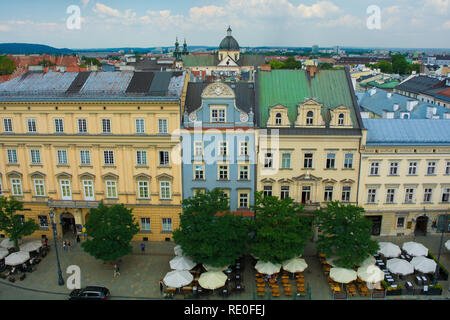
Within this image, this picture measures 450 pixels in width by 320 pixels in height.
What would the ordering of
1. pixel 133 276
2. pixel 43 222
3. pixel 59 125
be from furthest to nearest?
pixel 43 222 → pixel 59 125 → pixel 133 276

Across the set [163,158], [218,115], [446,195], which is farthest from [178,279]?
[446,195]

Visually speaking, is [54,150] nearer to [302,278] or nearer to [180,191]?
[180,191]

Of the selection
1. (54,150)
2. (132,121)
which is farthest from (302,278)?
(54,150)

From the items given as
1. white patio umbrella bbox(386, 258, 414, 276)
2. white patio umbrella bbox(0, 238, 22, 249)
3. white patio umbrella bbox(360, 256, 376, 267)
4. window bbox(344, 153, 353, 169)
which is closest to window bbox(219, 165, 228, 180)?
window bbox(344, 153, 353, 169)

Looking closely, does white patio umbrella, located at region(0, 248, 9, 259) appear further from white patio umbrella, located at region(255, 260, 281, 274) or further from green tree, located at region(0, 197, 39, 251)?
white patio umbrella, located at region(255, 260, 281, 274)

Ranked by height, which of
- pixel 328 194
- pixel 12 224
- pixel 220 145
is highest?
pixel 220 145

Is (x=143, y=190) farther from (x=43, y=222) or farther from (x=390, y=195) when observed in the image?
(x=390, y=195)
